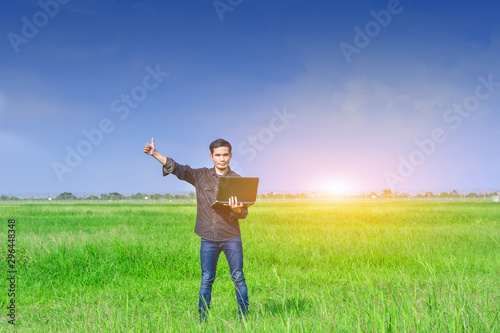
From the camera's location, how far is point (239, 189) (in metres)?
4.34

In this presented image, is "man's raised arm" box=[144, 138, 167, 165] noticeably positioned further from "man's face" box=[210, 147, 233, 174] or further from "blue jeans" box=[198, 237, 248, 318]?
"blue jeans" box=[198, 237, 248, 318]

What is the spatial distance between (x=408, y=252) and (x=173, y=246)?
5686 mm

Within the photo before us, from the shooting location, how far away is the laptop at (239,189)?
4.28m

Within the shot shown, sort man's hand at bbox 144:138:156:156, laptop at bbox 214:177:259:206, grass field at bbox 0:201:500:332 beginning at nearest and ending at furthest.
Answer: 1. laptop at bbox 214:177:259:206
2. man's hand at bbox 144:138:156:156
3. grass field at bbox 0:201:500:332

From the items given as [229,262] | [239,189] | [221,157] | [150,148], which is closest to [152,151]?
[150,148]

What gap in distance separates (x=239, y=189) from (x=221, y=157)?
0.61m

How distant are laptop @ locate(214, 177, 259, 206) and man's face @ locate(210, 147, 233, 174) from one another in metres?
0.54

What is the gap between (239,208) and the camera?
4.46 metres

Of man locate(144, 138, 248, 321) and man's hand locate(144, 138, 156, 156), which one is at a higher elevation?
man's hand locate(144, 138, 156, 156)

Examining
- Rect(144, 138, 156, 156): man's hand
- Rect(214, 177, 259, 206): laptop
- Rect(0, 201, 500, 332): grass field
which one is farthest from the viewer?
Rect(0, 201, 500, 332): grass field

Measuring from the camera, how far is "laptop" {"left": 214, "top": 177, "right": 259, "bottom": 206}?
4281mm

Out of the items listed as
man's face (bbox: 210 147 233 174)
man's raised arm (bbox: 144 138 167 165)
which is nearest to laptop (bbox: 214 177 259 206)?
man's face (bbox: 210 147 233 174)

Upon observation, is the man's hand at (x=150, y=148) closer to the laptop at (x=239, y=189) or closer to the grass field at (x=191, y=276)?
the laptop at (x=239, y=189)

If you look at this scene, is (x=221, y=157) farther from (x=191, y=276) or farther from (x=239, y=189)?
(x=191, y=276)
